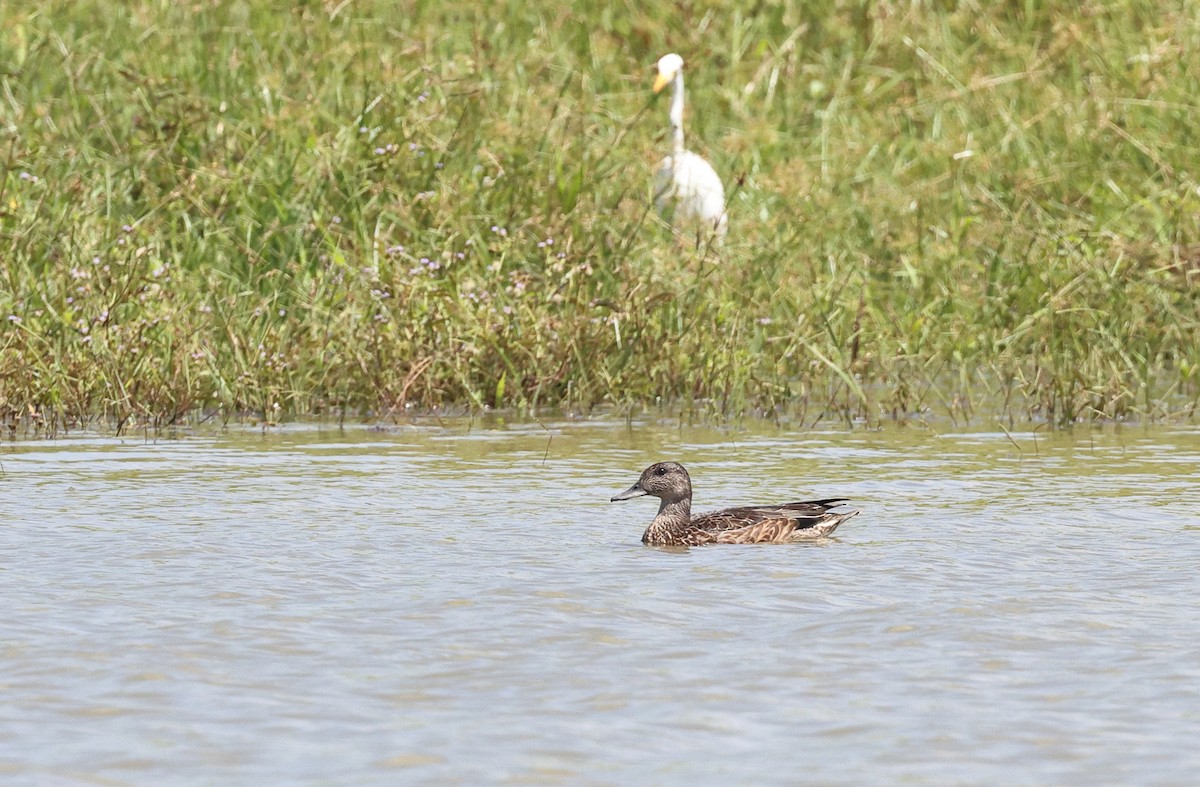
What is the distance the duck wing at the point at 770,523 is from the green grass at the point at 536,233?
3018 millimetres

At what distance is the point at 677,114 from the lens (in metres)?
15.4

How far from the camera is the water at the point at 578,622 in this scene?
5.00 metres

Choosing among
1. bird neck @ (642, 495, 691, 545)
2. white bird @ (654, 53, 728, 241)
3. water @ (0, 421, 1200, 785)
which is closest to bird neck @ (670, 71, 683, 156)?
white bird @ (654, 53, 728, 241)

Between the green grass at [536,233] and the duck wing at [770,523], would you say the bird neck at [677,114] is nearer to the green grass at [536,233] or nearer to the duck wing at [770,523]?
the green grass at [536,233]

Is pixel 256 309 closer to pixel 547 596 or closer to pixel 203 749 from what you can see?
pixel 547 596

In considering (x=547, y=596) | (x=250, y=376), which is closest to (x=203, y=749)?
(x=547, y=596)

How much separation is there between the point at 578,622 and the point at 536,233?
652cm

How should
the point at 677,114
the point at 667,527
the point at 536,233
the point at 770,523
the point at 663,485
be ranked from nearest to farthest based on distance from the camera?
the point at 770,523
the point at 667,527
the point at 663,485
the point at 536,233
the point at 677,114

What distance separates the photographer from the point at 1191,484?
9039 millimetres

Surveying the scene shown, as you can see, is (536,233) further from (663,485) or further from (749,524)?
(749,524)

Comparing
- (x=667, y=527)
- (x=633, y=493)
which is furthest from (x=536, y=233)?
(x=667, y=527)

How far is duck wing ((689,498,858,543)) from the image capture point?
7.91 meters

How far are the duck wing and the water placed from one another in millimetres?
91

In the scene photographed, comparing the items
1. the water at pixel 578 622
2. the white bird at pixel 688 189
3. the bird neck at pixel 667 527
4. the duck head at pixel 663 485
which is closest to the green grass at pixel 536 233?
the white bird at pixel 688 189
